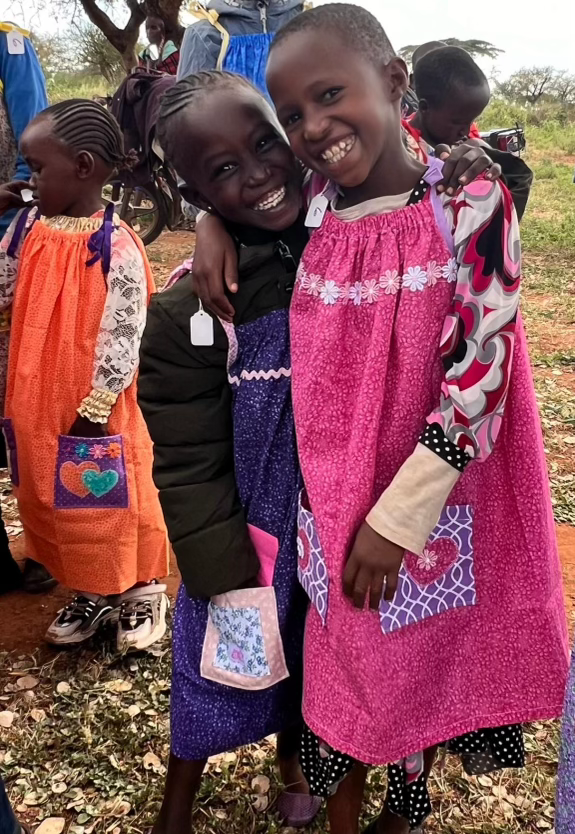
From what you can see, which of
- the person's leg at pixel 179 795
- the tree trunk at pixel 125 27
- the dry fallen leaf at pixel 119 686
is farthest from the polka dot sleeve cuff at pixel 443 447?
the tree trunk at pixel 125 27

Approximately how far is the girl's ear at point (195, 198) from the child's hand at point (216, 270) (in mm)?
61

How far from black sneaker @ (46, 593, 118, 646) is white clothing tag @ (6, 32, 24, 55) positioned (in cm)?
192

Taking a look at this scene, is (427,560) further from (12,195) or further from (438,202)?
(12,195)

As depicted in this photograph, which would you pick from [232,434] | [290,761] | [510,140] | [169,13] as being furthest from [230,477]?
[169,13]

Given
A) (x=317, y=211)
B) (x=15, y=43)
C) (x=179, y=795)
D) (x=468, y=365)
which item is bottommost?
(x=179, y=795)

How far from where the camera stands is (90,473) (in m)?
2.24

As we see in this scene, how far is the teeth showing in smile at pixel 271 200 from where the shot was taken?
4.15 ft

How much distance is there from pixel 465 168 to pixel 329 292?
0.28 m

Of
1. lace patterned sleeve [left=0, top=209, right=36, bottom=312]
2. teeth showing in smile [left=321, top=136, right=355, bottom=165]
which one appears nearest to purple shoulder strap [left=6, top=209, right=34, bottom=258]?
lace patterned sleeve [left=0, top=209, right=36, bottom=312]

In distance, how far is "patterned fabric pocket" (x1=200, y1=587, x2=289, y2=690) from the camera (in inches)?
56.9

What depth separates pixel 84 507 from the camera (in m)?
2.29

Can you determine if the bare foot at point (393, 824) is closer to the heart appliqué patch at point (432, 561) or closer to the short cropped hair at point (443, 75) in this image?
the heart appliqué patch at point (432, 561)

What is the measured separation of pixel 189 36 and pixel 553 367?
3121 millimetres

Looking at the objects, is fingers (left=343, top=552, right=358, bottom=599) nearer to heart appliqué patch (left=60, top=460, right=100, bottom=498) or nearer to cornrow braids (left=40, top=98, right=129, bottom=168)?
heart appliqué patch (left=60, top=460, right=100, bottom=498)
